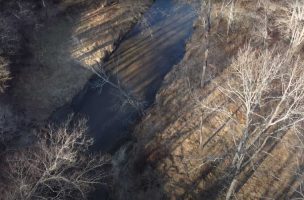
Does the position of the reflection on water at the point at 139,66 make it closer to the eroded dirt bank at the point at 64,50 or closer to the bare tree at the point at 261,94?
the eroded dirt bank at the point at 64,50

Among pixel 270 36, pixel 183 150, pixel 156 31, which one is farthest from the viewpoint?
pixel 156 31

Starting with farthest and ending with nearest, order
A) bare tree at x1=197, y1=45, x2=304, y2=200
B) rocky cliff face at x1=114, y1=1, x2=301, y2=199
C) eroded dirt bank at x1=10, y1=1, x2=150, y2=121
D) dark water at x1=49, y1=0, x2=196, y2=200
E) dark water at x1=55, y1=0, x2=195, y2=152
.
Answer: eroded dirt bank at x1=10, y1=1, x2=150, y2=121
dark water at x1=55, y1=0, x2=195, y2=152
dark water at x1=49, y1=0, x2=196, y2=200
rocky cliff face at x1=114, y1=1, x2=301, y2=199
bare tree at x1=197, y1=45, x2=304, y2=200

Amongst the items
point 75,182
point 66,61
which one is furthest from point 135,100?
point 75,182

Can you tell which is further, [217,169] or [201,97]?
[201,97]

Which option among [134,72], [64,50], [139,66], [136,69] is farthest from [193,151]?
[64,50]

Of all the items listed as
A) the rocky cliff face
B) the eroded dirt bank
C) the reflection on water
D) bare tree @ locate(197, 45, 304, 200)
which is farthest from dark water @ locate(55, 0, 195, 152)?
bare tree @ locate(197, 45, 304, 200)

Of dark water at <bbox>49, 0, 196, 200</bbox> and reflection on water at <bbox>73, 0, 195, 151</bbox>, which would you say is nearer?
dark water at <bbox>49, 0, 196, 200</bbox>

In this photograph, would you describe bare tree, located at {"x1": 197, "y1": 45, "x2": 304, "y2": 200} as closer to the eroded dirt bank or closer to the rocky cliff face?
the rocky cliff face

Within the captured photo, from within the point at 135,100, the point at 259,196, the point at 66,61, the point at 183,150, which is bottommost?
the point at 259,196

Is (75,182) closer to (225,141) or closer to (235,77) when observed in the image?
(225,141)
